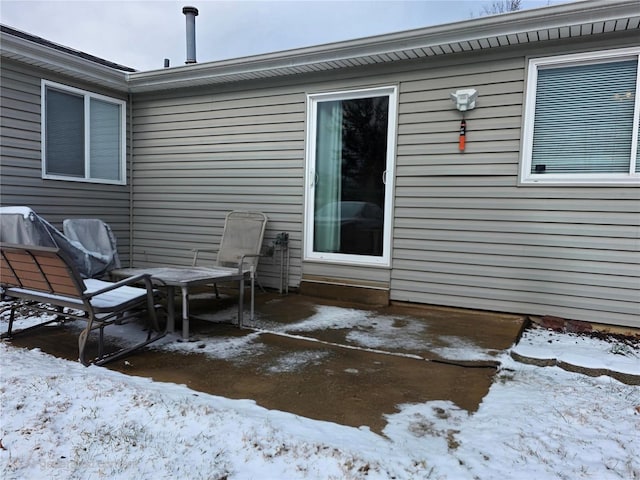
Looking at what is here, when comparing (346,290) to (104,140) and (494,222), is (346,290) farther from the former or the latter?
(104,140)

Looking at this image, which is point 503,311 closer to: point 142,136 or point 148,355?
→ point 148,355

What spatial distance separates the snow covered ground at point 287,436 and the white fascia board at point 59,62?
395 centimetres

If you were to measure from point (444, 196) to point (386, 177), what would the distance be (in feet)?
2.24

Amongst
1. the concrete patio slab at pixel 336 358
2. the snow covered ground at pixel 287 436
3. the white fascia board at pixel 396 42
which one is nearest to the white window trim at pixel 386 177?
the white fascia board at pixel 396 42

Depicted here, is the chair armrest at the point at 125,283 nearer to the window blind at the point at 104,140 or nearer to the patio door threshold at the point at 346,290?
the patio door threshold at the point at 346,290

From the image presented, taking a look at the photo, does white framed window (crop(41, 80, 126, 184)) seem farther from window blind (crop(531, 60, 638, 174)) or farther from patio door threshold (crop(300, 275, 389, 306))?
window blind (crop(531, 60, 638, 174))

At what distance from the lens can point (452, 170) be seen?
438cm

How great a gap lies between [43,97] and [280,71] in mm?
3002

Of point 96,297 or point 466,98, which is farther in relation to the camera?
point 466,98

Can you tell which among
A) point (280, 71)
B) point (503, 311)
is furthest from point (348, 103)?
point (503, 311)

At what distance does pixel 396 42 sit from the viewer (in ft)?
13.8

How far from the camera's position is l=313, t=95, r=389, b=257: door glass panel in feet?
15.8

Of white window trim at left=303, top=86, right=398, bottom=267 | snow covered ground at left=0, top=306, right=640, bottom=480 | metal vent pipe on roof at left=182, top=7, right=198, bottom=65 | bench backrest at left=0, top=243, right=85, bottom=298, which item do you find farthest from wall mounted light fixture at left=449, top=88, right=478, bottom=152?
metal vent pipe on roof at left=182, top=7, right=198, bottom=65

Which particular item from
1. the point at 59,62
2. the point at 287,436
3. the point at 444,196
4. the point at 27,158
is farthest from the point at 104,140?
the point at 287,436
